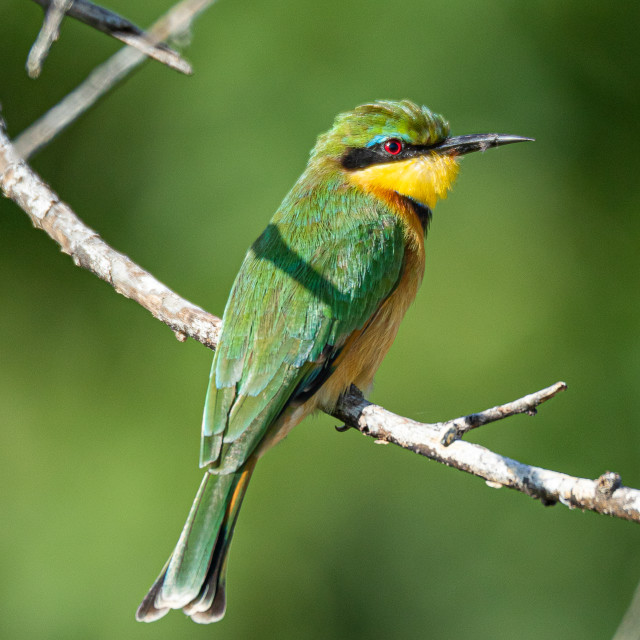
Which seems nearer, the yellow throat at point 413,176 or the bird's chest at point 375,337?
the bird's chest at point 375,337

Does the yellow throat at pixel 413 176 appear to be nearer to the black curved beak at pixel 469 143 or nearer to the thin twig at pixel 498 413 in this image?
the black curved beak at pixel 469 143

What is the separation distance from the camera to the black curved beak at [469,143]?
3027mm

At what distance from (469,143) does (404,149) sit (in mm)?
227

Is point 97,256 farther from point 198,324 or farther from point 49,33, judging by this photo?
point 49,33

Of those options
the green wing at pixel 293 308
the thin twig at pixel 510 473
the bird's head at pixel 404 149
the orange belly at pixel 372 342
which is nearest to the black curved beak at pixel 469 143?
the bird's head at pixel 404 149

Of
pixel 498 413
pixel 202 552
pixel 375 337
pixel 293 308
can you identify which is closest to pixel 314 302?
pixel 293 308

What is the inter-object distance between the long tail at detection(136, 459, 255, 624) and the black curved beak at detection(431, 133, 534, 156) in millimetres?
1318

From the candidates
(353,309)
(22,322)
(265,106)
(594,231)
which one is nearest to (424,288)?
(594,231)

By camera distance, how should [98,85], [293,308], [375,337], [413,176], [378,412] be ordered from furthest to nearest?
[413,176] → [375,337] → [293,308] → [378,412] → [98,85]

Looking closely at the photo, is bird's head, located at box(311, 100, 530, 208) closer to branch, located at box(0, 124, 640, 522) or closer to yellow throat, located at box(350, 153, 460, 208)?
yellow throat, located at box(350, 153, 460, 208)

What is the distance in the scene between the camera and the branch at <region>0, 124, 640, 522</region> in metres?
1.69

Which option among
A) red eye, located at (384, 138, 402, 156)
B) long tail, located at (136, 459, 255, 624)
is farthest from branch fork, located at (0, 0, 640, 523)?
red eye, located at (384, 138, 402, 156)

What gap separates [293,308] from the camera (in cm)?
254

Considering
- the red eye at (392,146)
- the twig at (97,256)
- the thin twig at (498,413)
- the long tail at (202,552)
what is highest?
the red eye at (392,146)
